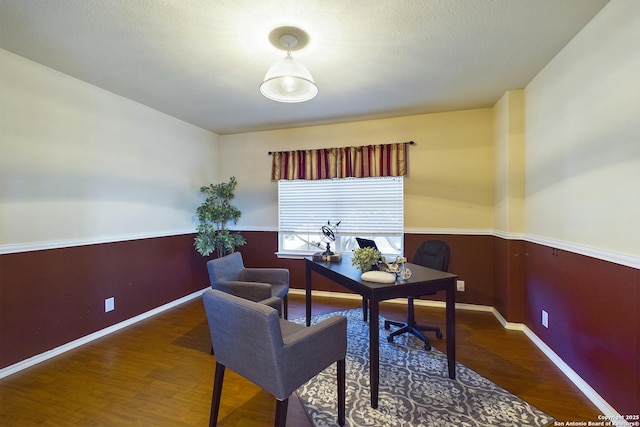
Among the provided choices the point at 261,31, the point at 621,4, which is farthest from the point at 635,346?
the point at 261,31

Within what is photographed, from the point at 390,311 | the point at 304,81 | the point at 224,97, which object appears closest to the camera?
the point at 304,81

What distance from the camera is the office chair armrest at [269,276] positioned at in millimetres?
3012

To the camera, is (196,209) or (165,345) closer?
(165,345)

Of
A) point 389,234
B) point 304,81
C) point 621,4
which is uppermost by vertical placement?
point 621,4

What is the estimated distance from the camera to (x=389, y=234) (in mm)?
3873

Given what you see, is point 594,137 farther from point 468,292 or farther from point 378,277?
point 468,292

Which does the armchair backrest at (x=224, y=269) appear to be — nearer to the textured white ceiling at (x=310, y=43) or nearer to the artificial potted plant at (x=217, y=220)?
the artificial potted plant at (x=217, y=220)

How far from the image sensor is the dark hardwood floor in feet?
5.73

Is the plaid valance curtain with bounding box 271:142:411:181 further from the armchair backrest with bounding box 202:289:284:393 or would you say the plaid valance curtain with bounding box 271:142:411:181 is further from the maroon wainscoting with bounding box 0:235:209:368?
the armchair backrest with bounding box 202:289:284:393

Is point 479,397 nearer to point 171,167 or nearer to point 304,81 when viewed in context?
point 304,81

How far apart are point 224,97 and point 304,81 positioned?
4.88 ft

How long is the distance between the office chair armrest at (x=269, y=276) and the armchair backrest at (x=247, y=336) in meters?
1.40

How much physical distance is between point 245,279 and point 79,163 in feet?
6.54

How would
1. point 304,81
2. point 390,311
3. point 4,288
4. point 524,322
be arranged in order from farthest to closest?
point 390,311 < point 524,322 < point 4,288 < point 304,81
